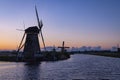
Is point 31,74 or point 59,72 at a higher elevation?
point 59,72

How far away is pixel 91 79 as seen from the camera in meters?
40.2

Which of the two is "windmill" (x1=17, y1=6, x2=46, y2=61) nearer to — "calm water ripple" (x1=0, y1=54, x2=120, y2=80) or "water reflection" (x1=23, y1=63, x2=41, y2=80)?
"calm water ripple" (x1=0, y1=54, x2=120, y2=80)

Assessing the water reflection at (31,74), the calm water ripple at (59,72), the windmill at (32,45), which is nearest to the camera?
the water reflection at (31,74)

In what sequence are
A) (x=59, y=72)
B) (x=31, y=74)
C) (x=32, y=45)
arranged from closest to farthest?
(x=31, y=74)
(x=59, y=72)
(x=32, y=45)

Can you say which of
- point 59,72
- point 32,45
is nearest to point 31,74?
point 59,72

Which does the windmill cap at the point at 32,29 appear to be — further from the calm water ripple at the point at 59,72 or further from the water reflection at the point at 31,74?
the water reflection at the point at 31,74

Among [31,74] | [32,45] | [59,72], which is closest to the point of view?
[31,74]

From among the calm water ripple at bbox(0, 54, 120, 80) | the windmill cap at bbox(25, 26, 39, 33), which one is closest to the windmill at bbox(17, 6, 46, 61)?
the windmill cap at bbox(25, 26, 39, 33)

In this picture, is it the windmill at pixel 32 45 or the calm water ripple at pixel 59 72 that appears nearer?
the calm water ripple at pixel 59 72

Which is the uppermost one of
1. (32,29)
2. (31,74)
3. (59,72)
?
(32,29)

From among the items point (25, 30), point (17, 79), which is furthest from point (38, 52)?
point (17, 79)

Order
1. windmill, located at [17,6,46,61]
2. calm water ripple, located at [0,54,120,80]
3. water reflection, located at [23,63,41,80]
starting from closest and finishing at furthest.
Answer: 1. water reflection, located at [23,63,41,80]
2. calm water ripple, located at [0,54,120,80]
3. windmill, located at [17,6,46,61]

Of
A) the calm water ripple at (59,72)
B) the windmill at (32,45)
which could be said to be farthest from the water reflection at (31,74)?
the windmill at (32,45)

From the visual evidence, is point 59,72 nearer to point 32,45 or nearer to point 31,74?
point 31,74
